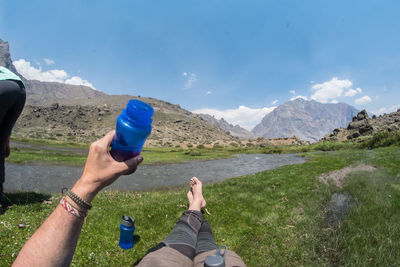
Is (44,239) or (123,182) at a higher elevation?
(44,239)

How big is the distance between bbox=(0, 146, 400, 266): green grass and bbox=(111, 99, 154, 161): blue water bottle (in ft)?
13.1

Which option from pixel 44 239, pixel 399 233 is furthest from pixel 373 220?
pixel 44 239

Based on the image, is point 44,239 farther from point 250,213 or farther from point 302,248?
point 250,213

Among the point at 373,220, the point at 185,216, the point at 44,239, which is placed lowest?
the point at 373,220

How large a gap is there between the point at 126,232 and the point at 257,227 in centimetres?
438

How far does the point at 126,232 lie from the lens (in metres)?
5.18

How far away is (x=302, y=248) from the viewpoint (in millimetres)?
5426

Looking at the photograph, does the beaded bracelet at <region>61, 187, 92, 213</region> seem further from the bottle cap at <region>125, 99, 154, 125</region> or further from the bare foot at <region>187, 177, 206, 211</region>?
the bare foot at <region>187, 177, 206, 211</region>

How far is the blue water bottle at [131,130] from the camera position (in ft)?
7.54

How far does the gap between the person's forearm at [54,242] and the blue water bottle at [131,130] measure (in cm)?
58

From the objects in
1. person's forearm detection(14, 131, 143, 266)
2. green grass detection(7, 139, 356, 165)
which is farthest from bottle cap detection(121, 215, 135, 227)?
green grass detection(7, 139, 356, 165)

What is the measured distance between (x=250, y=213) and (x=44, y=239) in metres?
7.51

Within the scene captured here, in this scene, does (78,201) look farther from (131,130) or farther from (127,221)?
(127,221)

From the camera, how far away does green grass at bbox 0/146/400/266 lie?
16.3 feet
